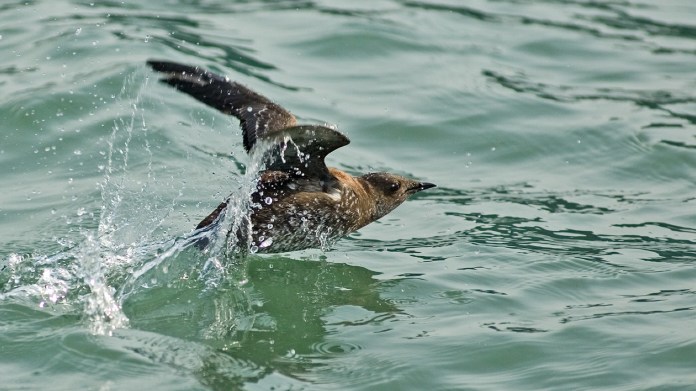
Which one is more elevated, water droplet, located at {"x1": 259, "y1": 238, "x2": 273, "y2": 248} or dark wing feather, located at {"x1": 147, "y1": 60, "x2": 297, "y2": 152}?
dark wing feather, located at {"x1": 147, "y1": 60, "x2": 297, "y2": 152}

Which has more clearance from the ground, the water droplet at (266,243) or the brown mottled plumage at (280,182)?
the brown mottled plumage at (280,182)

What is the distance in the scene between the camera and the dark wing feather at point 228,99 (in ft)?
→ 27.1

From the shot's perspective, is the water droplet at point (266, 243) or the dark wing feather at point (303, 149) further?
the water droplet at point (266, 243)

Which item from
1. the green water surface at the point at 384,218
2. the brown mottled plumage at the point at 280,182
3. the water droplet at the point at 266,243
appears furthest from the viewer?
the water droplet at the point at 266,243

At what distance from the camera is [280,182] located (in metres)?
8.48

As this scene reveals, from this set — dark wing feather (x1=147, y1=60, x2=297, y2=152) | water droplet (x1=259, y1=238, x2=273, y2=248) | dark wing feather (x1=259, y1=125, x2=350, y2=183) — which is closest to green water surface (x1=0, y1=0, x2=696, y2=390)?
water droplet (x1=259, y1=238, x2=273, y2=248)

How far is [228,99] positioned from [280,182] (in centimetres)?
66

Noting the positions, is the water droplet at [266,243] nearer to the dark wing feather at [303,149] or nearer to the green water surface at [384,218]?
the green water surface at [384,218]

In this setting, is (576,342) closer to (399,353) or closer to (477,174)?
(399,353)

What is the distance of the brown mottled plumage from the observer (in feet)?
27.1

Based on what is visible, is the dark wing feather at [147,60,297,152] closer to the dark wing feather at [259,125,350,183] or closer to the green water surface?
the dark wing feather at [259,125,350,183]

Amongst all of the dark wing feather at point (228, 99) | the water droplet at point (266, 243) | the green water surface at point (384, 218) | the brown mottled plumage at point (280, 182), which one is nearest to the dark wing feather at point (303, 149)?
the brown mottled plumage at point (280, 182)

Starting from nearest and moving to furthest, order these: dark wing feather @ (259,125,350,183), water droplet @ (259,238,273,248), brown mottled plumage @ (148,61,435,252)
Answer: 1. dark wing feather @ (259,125,350,183)
2. brown mottled plumage @ (148,61,435,252)
3. water droplet @ (259,238,273,248)

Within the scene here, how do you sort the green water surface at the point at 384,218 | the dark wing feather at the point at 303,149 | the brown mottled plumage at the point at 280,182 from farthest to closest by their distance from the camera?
the brown mottled plumage at the point at 280,182 → the green water surface at the point at 384,218 → the dark wing feather at the point at 303,149
